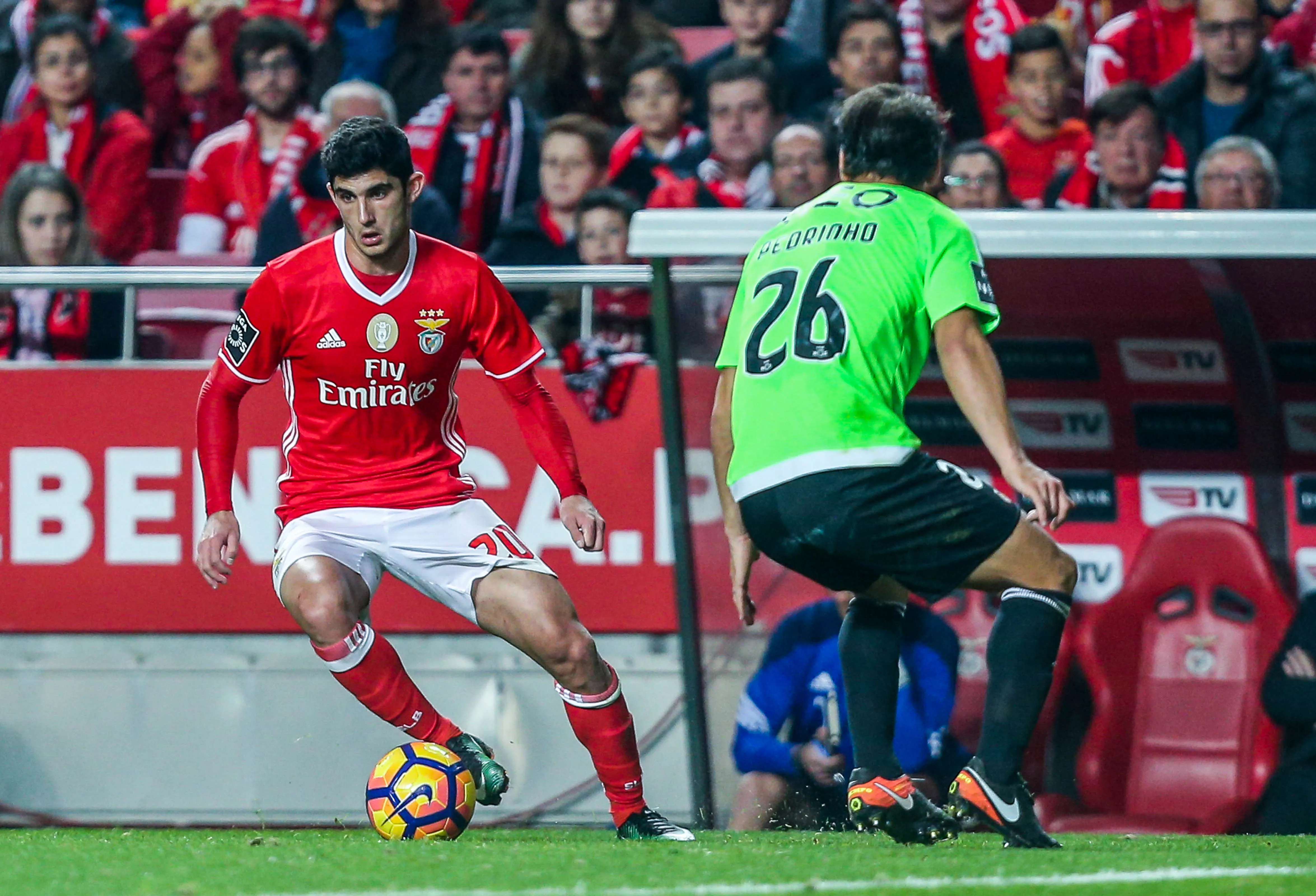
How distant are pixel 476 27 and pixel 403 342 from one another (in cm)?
326

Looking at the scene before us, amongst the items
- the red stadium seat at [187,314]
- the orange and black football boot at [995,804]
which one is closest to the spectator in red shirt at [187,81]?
the red stadium seat at [187,314]

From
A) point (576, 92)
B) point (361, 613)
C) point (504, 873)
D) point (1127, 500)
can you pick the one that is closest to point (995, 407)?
point (504, 873)

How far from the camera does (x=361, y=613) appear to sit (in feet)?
14.7

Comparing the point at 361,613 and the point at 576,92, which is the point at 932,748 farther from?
the point at 576,92

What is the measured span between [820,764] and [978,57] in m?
3.21

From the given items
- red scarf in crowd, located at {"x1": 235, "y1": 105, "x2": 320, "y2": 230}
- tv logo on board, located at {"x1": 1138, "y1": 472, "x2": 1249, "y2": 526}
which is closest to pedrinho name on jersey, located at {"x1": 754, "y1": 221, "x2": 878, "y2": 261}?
tv logo on board, located at {"x1": 1138, "y1": 472, "x2": 1249, "y2": 526}

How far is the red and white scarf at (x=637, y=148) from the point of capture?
7.01 m

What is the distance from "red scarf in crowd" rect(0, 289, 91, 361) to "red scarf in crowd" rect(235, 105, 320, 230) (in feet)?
4.45

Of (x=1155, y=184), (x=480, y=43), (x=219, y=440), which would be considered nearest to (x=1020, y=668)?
(x=219, y=440)

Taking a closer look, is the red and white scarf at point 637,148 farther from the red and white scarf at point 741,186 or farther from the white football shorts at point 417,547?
the white football shorts at point 417,547

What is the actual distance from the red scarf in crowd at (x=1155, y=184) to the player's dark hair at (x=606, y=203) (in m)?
1.61

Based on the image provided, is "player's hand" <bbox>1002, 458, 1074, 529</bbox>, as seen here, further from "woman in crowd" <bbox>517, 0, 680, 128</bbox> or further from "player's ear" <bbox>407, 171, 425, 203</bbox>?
"woman in crowd" <bbox>517, 0, 680, 128</bbox>

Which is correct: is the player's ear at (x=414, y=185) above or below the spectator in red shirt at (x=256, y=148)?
below

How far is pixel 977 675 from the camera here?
5.94 meters
